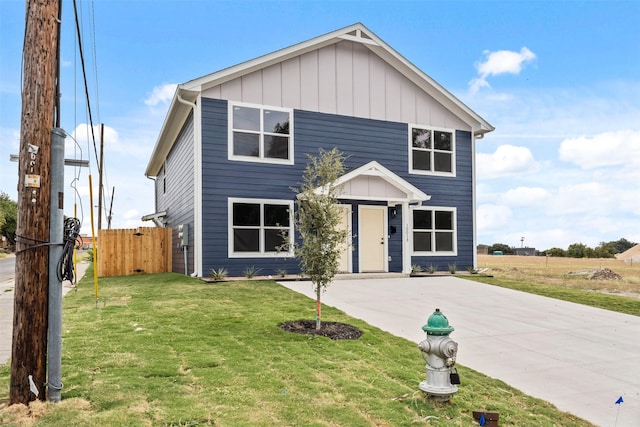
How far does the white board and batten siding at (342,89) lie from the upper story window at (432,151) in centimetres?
33

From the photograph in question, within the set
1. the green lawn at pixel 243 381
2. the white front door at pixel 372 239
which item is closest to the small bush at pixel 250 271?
the white front door at pixel 372 239

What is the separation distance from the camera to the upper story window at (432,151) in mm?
16703

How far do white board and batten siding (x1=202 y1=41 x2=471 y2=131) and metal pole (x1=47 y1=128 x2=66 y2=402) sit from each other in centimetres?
970

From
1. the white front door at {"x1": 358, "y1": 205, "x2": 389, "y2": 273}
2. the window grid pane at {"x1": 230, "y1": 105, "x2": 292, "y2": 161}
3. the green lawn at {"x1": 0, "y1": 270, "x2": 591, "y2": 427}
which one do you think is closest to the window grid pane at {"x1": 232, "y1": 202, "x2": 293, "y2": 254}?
the window grid pane at {"x1": 230, "y1": 105, "x2": 292, "y2": 161}

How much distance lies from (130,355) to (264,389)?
1.90 metres

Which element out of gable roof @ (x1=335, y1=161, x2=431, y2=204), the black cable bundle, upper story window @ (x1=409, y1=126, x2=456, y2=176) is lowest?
the black cable bundle

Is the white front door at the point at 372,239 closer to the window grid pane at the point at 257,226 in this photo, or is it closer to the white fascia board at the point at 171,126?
the window grid pane at the point at 257,226

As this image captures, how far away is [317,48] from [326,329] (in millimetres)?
10582

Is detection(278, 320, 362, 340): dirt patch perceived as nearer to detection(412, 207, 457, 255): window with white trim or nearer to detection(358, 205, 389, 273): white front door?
detection(358, 205, 389, 273): white front door

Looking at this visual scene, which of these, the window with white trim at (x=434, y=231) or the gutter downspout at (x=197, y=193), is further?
the window with white trim at (x=434, y=231)

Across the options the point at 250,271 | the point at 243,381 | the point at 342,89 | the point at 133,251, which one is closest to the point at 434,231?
the point at 342,89

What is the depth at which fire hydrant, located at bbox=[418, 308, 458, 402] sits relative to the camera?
4492 mm

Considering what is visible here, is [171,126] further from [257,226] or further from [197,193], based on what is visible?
[257,226]

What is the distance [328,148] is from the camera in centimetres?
1525
